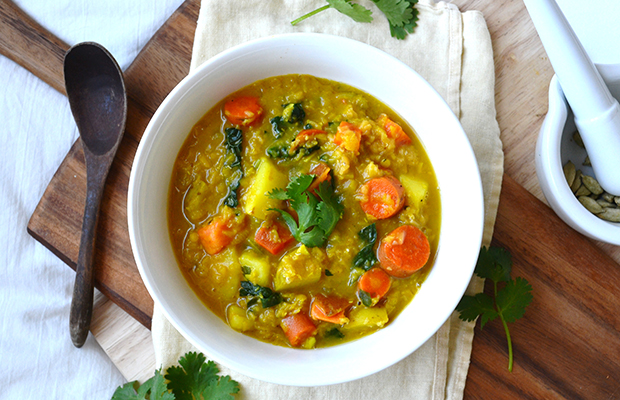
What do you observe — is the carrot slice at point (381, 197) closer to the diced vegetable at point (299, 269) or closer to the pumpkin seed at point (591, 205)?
the diced vegetable at point (299, 269)

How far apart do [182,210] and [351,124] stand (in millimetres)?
1316

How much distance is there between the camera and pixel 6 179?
176 inches

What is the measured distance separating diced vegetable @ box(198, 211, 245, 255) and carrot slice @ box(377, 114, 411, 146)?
1.18m

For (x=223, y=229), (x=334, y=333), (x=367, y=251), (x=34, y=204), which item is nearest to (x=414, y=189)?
(x=367, y=251)

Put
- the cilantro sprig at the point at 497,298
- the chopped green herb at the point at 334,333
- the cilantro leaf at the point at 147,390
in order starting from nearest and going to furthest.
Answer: the chopped green herb at the point at 334,333, the cilantro leaf at the point at 147,390, the cilantro sprig at the point at 497,298

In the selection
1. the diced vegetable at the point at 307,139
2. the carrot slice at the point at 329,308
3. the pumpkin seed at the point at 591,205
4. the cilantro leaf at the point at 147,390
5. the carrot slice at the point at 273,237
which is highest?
the diced vegetable at the point at 307,139

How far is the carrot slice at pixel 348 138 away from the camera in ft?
10.3

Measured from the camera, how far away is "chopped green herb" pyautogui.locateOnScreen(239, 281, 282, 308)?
3.12 metres

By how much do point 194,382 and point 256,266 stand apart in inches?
43.8

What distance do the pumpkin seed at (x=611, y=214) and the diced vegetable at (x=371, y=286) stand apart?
1872 mm

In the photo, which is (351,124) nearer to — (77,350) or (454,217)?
(454,217)

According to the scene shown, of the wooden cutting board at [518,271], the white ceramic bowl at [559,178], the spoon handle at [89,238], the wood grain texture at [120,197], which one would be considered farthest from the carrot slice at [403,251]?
the spoon handle at [89,238]

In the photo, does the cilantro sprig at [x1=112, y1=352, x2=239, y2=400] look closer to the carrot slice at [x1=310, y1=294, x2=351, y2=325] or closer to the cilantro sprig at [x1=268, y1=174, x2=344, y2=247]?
the carrot slice at [x1=310, y1=294, x2=351, y2=325]

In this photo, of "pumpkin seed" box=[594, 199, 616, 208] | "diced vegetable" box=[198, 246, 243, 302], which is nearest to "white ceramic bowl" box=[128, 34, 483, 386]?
"diced vegetable" box=[198, 246, 243, 302]
